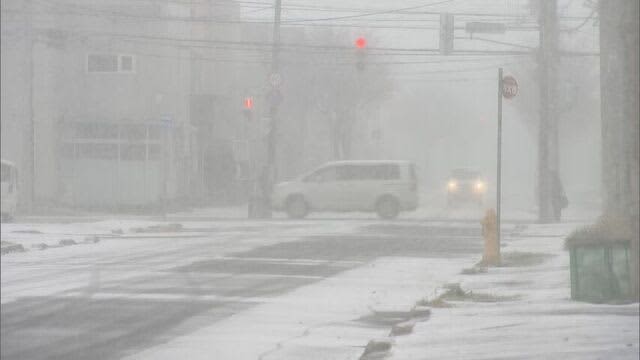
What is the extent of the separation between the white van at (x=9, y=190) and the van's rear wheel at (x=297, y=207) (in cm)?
1200

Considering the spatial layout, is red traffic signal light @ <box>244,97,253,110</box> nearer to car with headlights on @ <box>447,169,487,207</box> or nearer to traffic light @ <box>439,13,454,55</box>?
car with headlights on @ <box>447,169,487,207</box>

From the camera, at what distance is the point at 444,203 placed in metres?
37.0

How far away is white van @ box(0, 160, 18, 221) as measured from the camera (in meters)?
15.8

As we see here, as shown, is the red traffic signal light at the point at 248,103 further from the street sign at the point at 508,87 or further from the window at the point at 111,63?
the street sign at the point at 508,87

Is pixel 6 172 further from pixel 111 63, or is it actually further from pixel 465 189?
pixel 465 189

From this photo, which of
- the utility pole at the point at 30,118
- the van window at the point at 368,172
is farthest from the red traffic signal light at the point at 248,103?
the utility pole at the point at 30,118

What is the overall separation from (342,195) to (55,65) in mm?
18057

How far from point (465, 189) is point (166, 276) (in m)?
19.6

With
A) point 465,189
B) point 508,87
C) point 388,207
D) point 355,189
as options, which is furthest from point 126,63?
point 508,87

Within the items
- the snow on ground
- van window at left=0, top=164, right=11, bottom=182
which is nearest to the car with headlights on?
the snow on ground

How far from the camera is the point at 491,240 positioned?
16453 mm

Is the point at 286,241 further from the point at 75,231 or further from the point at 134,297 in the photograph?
the point at 134,297

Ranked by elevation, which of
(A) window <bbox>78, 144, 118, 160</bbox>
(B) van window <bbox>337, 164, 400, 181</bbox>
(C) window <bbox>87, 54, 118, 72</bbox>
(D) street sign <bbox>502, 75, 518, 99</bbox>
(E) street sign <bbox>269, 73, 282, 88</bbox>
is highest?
(C) window <bbox>87, 54, 118, 72</bbox>

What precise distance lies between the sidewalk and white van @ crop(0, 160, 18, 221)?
624cm
